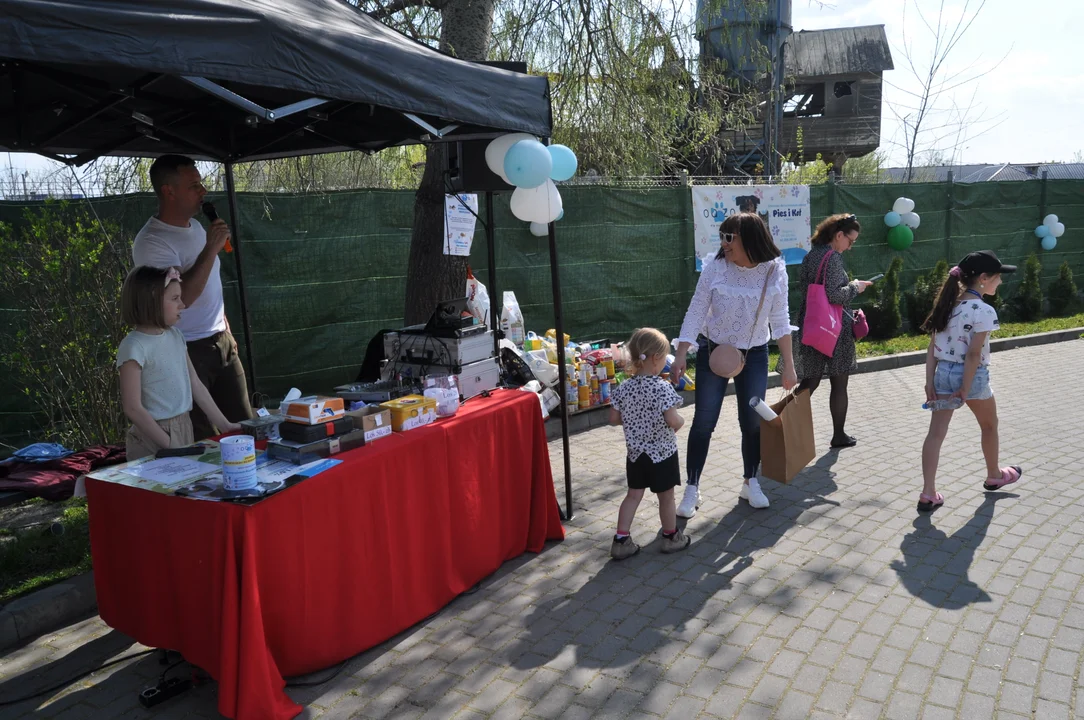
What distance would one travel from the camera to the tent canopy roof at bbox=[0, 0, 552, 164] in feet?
8.72

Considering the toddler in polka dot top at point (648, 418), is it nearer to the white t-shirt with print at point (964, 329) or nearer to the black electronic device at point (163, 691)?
the white t-shirt with print at point (964, 329)

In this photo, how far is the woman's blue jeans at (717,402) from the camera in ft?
16.1

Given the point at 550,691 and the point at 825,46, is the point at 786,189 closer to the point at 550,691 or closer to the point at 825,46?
the point at 550,691

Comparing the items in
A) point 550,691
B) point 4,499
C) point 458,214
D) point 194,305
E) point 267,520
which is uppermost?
point 458,214

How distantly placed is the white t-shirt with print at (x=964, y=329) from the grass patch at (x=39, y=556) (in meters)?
5.04

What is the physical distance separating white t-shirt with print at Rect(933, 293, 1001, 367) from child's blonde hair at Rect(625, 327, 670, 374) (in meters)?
1.93

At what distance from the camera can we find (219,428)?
4.00 metres

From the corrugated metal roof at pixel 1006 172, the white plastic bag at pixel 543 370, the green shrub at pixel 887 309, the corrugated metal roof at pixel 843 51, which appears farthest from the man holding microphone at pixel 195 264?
the corrugated metal roof at pixel 843 51

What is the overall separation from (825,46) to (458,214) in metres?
27.4

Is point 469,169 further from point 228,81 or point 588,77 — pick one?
point 588,77

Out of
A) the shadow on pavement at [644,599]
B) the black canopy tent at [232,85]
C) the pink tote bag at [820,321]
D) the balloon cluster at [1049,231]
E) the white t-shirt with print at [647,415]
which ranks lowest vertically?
the shadow on pavement at [644,599]

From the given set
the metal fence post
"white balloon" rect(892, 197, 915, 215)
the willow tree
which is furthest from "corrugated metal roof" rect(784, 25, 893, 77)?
the willow tree

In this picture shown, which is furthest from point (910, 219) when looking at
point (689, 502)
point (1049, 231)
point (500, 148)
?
point (500, 148)

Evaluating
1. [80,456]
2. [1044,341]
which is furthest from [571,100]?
[1044,341]
